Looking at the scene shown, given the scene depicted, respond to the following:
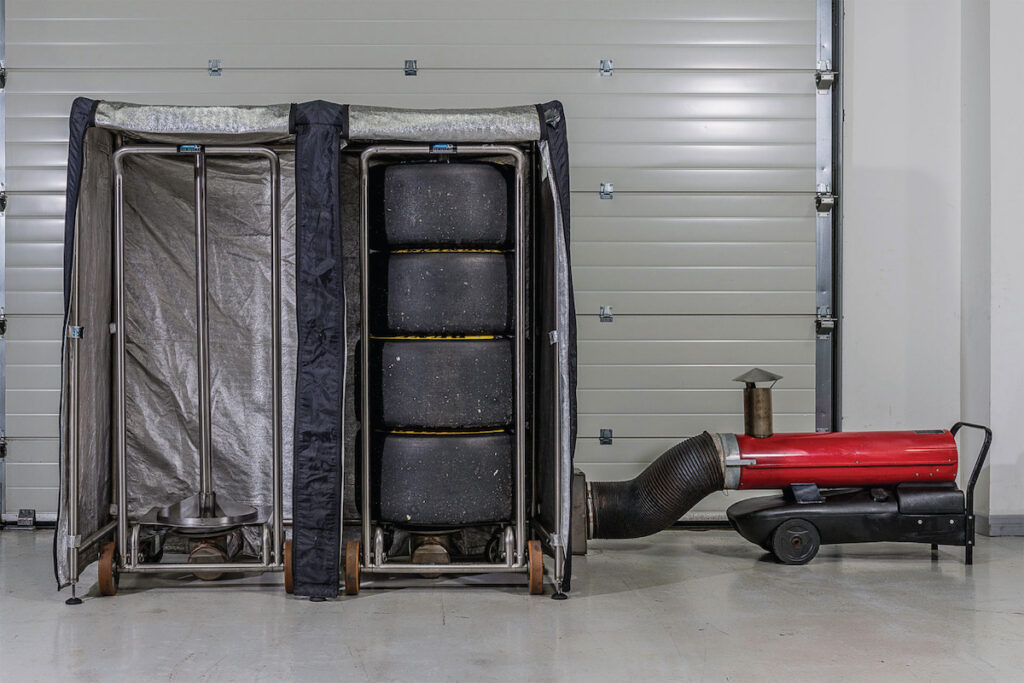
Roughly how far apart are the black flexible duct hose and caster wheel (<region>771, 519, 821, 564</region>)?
0.33 meters

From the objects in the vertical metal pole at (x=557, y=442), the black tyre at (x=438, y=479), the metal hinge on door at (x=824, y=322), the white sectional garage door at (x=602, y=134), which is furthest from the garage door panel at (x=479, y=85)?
the black tyre at (x=438, y=479)

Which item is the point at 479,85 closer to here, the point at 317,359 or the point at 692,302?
the point at 692,302

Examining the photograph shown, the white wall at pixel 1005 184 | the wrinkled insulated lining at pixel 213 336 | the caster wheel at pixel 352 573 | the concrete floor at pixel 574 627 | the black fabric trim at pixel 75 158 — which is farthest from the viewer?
the white wall at pixel 1005 184

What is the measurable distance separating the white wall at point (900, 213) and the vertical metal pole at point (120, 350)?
3606 mm

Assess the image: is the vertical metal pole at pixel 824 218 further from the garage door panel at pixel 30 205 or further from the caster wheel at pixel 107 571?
the garage door panel at pixel 30 205

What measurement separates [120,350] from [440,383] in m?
1.31

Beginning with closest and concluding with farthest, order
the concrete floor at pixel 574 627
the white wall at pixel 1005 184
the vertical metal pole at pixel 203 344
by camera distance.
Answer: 1. the concrete floor at pixel 574 627
2. the vertical metal pole at pixel 203 344
3. the white wall at pixel 1005 184

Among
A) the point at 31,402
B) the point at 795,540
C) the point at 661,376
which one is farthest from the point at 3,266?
the point at 795,540

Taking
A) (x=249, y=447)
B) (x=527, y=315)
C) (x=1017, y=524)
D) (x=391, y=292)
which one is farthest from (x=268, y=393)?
(x=1017, y=524)

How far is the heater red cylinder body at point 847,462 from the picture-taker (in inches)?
165

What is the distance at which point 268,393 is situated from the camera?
13.8 ft

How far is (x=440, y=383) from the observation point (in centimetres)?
370

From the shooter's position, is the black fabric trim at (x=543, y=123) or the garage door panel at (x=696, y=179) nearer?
the black fabric trim at (x=543, y=123)

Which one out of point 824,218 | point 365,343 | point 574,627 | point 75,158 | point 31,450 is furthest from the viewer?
point 824,218
